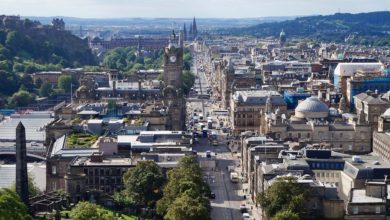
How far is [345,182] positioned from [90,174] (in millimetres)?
28961

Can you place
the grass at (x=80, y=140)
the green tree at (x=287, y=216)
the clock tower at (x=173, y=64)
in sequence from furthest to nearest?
the clock tower at (x=173, y=64), the grass at (x=80, y=140), the green tree at (x=287, y=216)

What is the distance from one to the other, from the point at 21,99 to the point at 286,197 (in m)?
121

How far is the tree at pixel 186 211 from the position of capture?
240ft

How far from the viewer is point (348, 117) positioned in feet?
396

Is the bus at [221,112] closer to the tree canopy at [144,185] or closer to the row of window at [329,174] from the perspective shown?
the row of window at [329,174]

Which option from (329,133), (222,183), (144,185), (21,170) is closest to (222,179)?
(222,183)

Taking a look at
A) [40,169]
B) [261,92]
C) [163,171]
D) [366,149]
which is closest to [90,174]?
[163,171]

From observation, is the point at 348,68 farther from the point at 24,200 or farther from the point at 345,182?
the point at 24,200

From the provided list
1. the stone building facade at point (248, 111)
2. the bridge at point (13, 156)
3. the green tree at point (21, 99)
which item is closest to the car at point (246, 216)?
the bridge at point (13, 156)

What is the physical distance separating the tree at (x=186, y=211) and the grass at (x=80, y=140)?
32.8 meters

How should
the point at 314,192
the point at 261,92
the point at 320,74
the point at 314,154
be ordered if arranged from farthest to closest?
1. the point at 320,74
2. the point at 261,92
3. the point at 314,154
4. the point at 314,192

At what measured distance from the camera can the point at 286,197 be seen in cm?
7369

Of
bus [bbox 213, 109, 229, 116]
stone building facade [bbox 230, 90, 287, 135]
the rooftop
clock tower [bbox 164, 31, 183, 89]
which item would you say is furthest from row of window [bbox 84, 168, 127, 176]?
bus [bbox 213, 109, 229, 116]

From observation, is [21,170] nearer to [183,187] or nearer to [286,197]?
[183,187]
